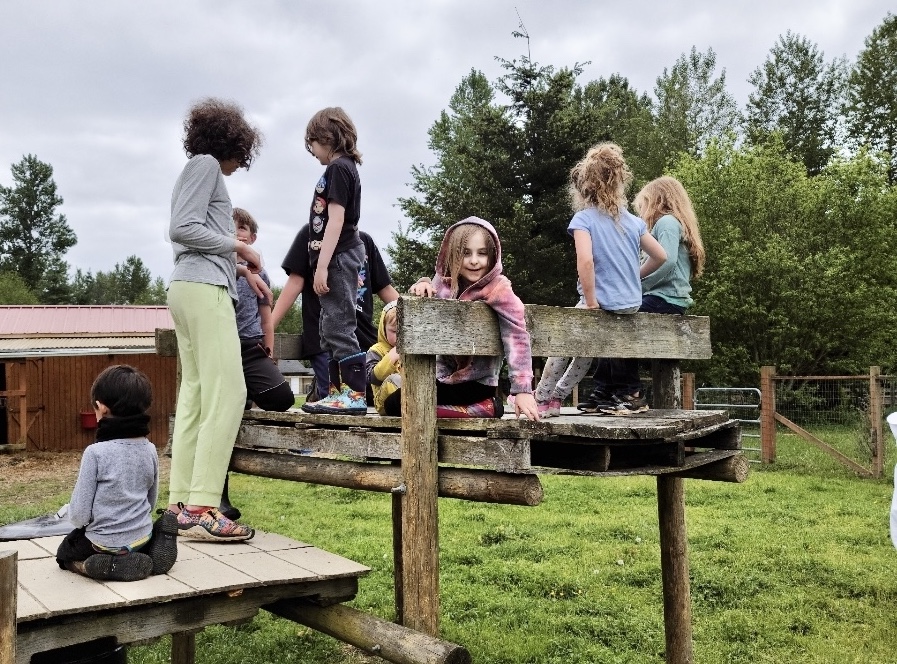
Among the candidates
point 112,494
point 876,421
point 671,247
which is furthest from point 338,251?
point 876,421

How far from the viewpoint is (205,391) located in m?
4.23

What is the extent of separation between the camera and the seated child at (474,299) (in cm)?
368

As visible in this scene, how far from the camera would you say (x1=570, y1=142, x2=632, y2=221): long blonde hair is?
4773 millimetres

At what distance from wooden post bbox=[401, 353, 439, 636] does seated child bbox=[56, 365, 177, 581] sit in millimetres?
1035

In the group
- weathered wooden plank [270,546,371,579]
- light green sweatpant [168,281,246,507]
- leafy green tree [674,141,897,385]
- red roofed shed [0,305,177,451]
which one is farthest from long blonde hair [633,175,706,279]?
leafy green tree [674,141,897,385]

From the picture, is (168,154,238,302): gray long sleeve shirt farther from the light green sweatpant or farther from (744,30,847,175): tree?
(744,30,847,175): tree

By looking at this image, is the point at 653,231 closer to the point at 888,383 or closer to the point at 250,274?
the point at 250,274

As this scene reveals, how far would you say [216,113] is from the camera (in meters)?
4.31

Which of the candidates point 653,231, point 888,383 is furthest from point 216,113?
point 888,383

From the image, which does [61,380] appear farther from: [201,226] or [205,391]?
[201,226]

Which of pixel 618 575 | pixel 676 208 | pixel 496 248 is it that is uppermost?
pixel 676 208

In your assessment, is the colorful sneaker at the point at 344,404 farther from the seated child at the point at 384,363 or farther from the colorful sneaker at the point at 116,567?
the colorful sneaker at the point at 116,567

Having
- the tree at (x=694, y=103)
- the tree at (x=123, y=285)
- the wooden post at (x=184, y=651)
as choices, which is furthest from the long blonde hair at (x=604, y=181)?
the tree at (x=123, y=285)

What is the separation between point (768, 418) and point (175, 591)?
14344 millimetres
